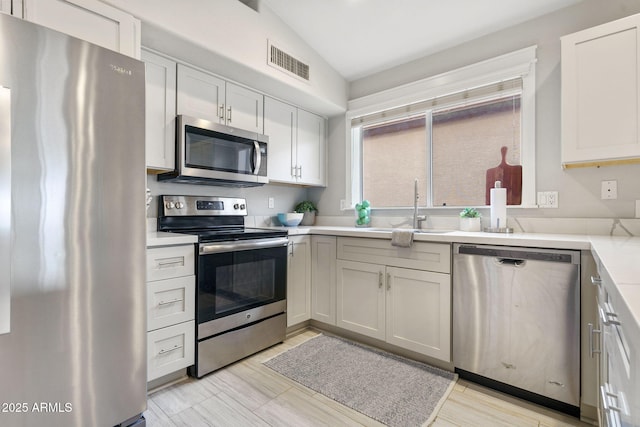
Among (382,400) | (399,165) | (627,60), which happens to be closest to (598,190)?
(627,60)

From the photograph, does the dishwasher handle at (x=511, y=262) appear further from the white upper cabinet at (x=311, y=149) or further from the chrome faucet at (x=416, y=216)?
the white upper cabinet at (x=311, y=149)

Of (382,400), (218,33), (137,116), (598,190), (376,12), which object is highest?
(376,12)

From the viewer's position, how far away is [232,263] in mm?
2143

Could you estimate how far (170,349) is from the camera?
1871mm

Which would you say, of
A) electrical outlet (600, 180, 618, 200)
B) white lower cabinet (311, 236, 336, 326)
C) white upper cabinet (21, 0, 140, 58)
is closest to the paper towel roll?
electrical outlet (600, 180, 618, 200)

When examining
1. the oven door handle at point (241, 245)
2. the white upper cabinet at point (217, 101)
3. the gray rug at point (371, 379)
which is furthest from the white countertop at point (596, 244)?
the white upper cabinet at point (217, 101)

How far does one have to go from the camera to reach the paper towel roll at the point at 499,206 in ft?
7.18

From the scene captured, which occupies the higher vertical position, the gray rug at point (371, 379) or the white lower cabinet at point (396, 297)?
the white lower cabinet at point (396, 297)

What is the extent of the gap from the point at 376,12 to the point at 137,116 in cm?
Answer: 193

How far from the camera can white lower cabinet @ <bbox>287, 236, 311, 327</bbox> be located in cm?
263

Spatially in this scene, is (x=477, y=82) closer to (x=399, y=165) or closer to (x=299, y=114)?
(x=399, y=165)

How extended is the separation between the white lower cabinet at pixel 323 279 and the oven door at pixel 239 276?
346 millimetres

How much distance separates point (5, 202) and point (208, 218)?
1.51m

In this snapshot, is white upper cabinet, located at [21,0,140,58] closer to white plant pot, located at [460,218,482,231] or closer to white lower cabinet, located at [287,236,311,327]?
white lower cabinet, located at [287,236,311,327]
